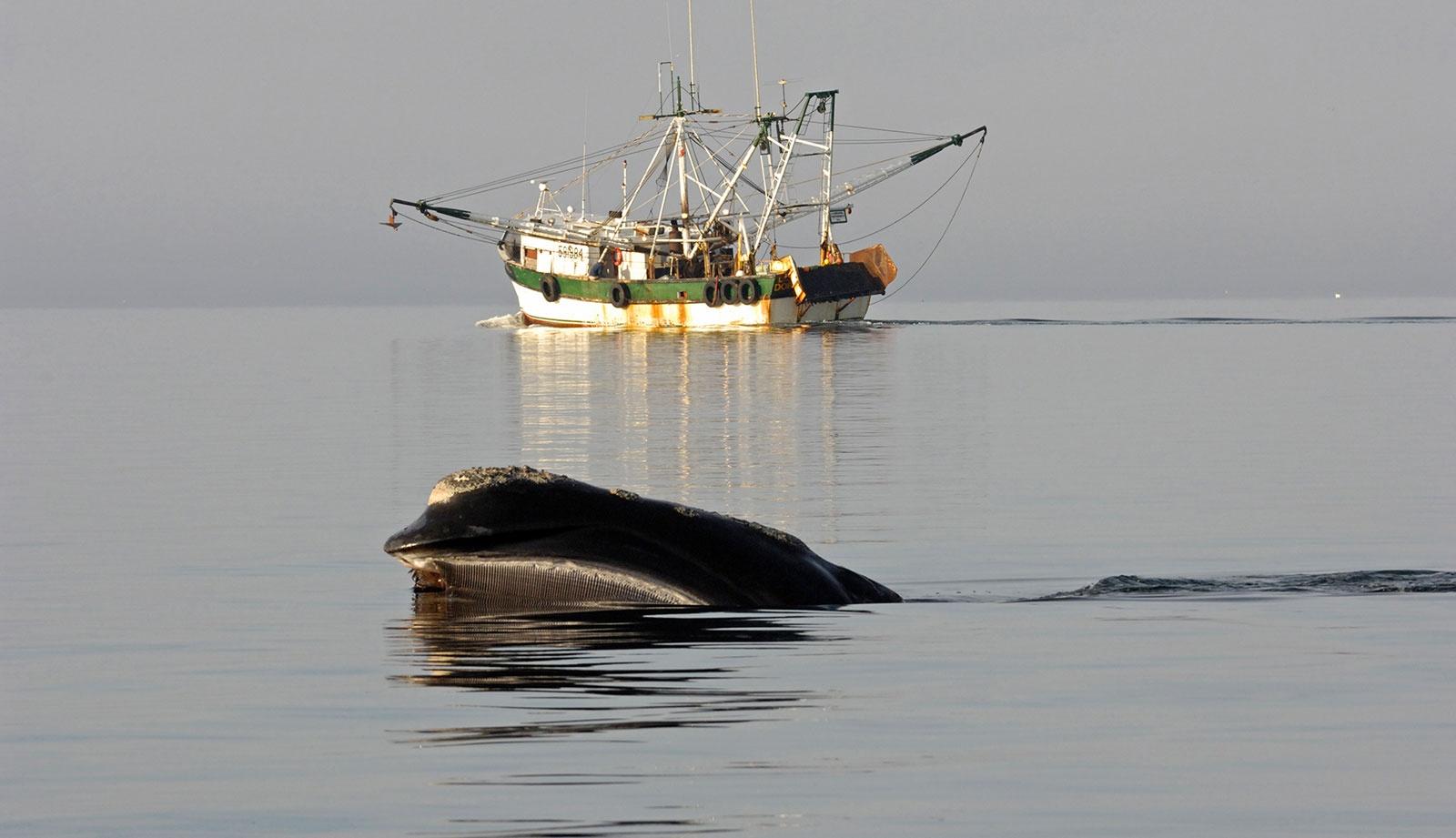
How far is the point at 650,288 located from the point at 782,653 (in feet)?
401

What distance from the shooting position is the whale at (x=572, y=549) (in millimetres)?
14297

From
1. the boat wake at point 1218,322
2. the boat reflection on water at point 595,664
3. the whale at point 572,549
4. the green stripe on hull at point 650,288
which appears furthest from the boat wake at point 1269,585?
the boat wake at point 1218,322

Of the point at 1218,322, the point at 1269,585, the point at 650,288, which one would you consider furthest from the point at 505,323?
the point at 1269,585

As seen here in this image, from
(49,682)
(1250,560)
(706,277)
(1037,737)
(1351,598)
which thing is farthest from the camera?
(706,277)

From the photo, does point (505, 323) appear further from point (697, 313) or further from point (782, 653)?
point (782, 653)

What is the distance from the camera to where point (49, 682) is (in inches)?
543

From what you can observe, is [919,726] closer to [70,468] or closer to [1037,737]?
[1037,737]

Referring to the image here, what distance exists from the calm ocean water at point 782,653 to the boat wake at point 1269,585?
7 centimetres

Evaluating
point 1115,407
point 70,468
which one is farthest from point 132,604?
point 1115,407

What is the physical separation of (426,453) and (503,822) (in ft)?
88.7

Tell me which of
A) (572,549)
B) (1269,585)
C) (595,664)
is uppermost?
(572,549)

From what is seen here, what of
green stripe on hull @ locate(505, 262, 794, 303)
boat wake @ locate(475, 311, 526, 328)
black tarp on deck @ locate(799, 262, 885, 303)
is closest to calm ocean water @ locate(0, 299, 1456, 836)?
green stripe on hull @ locate(505, 262, 794, 303)

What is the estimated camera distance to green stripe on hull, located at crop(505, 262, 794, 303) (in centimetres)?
13362

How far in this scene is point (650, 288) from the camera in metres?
136
